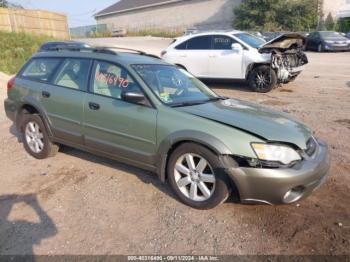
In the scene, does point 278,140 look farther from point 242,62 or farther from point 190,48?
point 190,48

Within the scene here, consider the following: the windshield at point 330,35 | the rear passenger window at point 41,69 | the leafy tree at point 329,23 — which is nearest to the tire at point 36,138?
Answer: the rear passenger window at point 41,69

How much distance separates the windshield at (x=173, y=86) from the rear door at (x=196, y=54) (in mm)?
6083

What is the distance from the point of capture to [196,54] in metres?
11.2

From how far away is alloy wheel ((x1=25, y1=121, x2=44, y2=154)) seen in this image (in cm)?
540

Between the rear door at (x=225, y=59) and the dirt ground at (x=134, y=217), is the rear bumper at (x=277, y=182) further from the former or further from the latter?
the rear door at (x=225, y=59)

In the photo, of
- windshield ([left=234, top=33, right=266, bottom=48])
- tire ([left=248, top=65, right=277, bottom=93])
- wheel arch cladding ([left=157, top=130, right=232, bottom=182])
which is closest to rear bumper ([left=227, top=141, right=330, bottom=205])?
wheel arch cladding ([left=157, top=130, right=232, bottom=182])

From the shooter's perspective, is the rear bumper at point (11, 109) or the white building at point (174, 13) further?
the white building at point (174, 13)

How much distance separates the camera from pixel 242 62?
409 inches

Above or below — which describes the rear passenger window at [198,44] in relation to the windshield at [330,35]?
above

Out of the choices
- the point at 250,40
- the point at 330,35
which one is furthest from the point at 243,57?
the point at 330,35

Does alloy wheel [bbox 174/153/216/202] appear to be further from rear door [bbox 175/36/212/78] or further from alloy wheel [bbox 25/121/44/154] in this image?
rear door [bbox 175/36/212/78]

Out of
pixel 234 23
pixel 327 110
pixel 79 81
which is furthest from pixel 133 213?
pixel 234 23

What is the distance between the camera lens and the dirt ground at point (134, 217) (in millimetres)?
3248

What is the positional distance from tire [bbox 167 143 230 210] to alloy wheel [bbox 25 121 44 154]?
2.41 m
